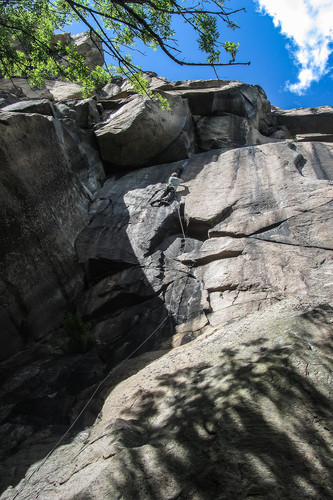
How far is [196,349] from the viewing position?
Answer: 626 centimetres

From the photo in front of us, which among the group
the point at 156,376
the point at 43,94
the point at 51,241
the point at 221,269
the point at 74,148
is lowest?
the point at 156,376

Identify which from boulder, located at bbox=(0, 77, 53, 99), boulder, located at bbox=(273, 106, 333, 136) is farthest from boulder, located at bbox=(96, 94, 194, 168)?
boulder, located at bbox=(273, 106, 333, 136)

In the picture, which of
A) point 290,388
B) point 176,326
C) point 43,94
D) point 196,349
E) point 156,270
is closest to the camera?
point 290,388

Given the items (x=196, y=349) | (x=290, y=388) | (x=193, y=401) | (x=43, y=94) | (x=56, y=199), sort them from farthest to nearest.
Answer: (x=43, y=94)
(x=56, y=199)
(x=196, y=349)
(x=193, y=401)
(x=290, y=388)

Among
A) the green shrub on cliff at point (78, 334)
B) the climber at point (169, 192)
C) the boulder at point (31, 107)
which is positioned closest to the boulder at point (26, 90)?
the boulder at point (31, 107)

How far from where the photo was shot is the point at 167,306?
8.23m

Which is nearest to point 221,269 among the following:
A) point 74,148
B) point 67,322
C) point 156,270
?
point 156,270

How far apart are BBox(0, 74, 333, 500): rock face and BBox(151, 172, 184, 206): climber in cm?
19

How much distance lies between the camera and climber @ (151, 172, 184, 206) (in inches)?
449

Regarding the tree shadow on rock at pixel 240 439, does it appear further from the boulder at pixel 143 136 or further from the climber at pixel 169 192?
the boulder at pixel 143 136

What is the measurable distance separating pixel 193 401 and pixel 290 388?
1.28 m

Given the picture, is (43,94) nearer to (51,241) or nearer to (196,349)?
(51,241)

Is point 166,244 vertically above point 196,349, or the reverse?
point 166,244

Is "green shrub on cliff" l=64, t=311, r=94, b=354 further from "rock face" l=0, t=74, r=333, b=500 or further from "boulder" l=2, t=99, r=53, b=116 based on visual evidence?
"boulder" l=2, t=99, r=53, b=116
